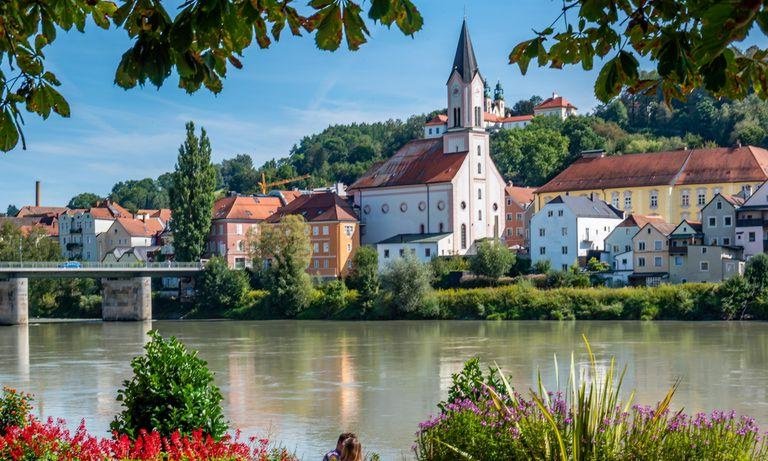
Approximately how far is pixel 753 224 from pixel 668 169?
20.4 metres

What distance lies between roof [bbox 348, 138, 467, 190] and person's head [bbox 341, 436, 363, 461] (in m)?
72.3

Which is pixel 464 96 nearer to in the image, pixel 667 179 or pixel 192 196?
pixel 667 179

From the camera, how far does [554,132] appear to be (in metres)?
118

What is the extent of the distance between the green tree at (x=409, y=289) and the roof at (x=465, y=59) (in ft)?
80.5

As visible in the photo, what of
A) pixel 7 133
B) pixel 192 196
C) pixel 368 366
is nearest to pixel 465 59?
pixel 192 196

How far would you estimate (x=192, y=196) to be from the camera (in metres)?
75.1

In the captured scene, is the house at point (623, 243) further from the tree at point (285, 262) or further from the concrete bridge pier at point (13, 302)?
the concrete bridge pier at point (13, 302)

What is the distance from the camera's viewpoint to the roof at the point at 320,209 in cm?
8106

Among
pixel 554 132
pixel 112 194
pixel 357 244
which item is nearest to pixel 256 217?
pixel 357 244

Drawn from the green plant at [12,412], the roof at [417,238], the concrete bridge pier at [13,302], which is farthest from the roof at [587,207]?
the green plant at [12,412]

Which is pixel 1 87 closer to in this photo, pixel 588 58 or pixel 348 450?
pixel 588 58

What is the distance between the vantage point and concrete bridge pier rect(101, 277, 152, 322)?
241 ft

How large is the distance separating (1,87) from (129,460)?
168 inches

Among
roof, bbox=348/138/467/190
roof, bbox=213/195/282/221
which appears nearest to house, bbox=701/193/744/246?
roof, bbox=348/138/467/190
